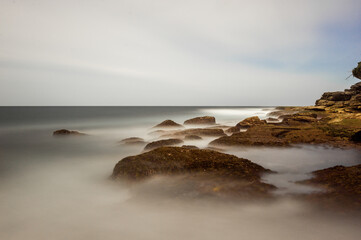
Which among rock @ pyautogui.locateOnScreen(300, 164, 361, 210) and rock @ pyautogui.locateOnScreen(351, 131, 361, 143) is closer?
rock @ pyautogui.locateOnScreen(300, 164, 361, 210)

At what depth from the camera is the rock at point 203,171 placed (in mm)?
4301

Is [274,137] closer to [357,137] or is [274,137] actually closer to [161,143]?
[357,137]

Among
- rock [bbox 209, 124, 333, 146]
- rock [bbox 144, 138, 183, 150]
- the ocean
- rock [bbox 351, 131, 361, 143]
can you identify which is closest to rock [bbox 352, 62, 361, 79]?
rock [bbox 209, 124, 333, 146]

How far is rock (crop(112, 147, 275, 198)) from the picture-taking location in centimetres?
430

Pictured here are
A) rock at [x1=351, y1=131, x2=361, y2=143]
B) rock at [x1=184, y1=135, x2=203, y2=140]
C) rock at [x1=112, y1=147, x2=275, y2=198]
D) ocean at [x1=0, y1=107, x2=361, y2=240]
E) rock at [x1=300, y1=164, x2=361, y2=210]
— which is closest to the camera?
ocean at [x1=0, y1=107, x2=361, y2=240]

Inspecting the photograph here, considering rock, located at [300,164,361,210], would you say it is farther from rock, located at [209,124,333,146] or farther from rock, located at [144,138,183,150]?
rock, located at [144,138,183,150]

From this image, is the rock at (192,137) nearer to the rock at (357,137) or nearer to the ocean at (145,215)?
the ocean at (145,215)

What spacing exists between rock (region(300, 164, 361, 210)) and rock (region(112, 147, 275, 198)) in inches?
36.2

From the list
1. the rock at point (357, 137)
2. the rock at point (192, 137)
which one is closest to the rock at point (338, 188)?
the rock at point (357, 137)

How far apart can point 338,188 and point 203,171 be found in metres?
2.77

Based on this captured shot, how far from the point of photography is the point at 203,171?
Result: 508cm

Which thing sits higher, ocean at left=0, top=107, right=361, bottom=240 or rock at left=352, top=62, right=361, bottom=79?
rock at left=352, top=62, right=361, bottom=79

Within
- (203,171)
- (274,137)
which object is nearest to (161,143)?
(203,171)

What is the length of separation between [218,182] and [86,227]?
272 centimetres
